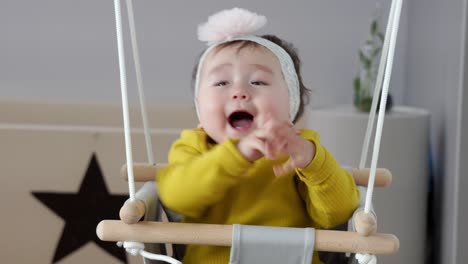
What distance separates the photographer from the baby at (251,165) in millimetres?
934

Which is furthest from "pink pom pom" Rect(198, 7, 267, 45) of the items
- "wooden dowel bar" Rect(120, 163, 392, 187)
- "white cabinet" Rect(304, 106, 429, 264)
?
A: "white cabinet" Rect(304, 106, 429, 264)

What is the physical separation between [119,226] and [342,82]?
194cm

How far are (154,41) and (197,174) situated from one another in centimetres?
183

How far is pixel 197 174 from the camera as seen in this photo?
35.6 inches

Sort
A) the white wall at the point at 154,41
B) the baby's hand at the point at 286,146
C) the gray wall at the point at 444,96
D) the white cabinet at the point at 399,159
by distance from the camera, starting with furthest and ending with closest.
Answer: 1. the white wall at the point at 154,41
2. the white cabinet at the point at 399,159
3. the gray wall at the point at 444,96
4. the baby's hand at the point at 286,146

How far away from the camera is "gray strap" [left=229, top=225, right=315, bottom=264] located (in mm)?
863

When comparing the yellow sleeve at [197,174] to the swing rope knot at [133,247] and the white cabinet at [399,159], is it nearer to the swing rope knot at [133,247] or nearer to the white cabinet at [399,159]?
the swing rope knot at [133,247]

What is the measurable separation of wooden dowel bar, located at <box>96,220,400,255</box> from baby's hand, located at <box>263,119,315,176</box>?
97 millimetres

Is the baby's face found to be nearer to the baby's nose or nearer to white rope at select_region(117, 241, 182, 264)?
the baby's nose

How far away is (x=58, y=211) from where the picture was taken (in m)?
1.87

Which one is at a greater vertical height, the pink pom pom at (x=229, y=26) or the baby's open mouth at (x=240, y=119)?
the pink pom pom at (x=229, y=26)

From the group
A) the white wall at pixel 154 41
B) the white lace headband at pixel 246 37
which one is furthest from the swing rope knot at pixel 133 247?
the white wall at pixel 154 41

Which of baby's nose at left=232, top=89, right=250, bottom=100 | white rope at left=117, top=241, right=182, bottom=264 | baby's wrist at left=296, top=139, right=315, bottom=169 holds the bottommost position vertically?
white rope at left=117, top=241, right=182, bottom=264

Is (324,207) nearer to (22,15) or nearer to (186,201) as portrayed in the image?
(186,201)
